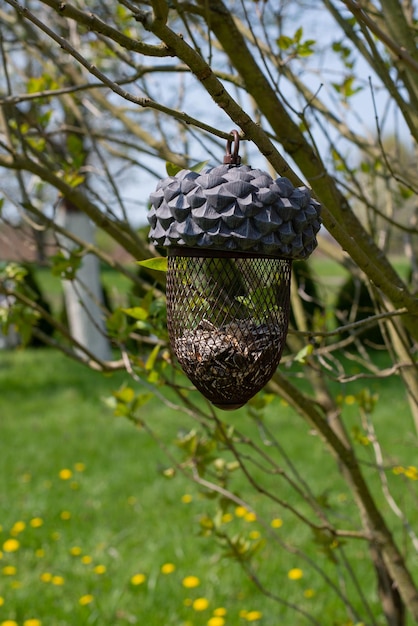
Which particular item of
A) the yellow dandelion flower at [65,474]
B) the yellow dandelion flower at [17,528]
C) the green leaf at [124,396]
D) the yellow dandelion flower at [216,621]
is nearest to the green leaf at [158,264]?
the green leaf at [124,396]

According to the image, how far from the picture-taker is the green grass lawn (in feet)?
10.7

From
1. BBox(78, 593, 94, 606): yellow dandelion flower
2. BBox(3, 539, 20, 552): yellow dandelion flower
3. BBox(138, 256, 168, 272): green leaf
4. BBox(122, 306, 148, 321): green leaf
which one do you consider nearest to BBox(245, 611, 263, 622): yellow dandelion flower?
BBox(78, 593, 94, 606): yellow dandelion flower

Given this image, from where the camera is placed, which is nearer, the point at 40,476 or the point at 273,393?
the point at 273,393

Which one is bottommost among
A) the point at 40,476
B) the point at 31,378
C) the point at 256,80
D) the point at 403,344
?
the point at 31,378

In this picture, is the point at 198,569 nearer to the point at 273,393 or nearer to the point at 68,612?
the point at 68,612

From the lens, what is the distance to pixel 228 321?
117 centimetres

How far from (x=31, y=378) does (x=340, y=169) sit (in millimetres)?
6832

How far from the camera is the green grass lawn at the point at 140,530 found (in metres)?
3.27

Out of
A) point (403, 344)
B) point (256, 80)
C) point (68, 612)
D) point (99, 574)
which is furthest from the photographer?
point (99, 574)

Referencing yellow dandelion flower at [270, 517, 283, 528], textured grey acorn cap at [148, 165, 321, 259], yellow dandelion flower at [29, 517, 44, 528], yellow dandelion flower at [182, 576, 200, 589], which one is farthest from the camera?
yellow dandelion flower at [29, 517, 44, 528]

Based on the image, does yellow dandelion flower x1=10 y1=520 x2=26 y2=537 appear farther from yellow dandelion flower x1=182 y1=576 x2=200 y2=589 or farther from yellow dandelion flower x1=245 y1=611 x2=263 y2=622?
yellow dandelion flower x1=245 y1=611 x2=263 y2=622

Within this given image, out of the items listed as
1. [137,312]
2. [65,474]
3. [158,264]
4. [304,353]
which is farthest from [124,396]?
[65,474]

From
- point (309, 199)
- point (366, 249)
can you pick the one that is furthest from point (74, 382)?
point (309, 199)

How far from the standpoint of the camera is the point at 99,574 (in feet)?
12.0
